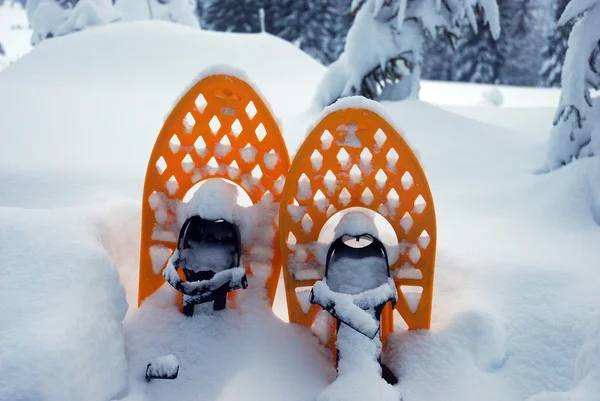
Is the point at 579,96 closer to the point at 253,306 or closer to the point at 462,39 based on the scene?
the point at 253,306

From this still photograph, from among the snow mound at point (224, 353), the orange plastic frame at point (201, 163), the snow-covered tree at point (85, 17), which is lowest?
the snow mound at point (224, 353)

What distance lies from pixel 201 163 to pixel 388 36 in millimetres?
3624

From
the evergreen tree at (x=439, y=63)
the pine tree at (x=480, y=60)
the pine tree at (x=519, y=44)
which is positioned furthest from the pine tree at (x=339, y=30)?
the pine tree at (x=519, y=44)

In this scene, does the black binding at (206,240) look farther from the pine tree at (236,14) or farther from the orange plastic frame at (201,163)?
the pine tree at (236,14)

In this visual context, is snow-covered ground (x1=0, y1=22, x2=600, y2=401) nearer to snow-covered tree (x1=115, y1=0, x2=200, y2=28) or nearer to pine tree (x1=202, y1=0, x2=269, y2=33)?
snow-covered tree (x1=115, y1=0, x2=200, y2=28)

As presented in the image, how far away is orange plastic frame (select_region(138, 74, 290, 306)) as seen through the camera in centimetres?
178

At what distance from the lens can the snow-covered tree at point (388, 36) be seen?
4.73 meters

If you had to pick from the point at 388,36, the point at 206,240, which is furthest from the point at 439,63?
the point at 206,240

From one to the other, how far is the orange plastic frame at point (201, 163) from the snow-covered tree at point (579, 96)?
2.05 metres

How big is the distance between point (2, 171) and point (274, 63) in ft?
16.2

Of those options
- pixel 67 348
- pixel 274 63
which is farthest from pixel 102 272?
pixel 274 63

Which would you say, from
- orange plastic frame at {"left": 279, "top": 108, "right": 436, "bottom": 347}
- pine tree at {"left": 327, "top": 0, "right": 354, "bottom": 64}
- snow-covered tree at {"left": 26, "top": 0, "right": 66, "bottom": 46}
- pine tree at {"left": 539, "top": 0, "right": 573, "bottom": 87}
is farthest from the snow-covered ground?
pine tree at {"left": 539, "top": 0, "right": 573, "bottom": 87}

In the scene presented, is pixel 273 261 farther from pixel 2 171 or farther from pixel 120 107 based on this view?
pixel 120 107

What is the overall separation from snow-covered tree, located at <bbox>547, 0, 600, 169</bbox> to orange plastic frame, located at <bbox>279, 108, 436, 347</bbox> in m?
1.72
